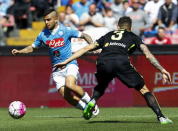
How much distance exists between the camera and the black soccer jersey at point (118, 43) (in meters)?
11.8

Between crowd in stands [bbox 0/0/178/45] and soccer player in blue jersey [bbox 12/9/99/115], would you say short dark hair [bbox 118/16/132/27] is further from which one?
crowd in stands [bbox 0/0/178/45]

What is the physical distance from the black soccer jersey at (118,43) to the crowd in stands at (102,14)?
322 inches

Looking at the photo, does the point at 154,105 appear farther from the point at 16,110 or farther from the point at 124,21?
the point at 16,110

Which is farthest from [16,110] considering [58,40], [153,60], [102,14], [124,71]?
[102,14]

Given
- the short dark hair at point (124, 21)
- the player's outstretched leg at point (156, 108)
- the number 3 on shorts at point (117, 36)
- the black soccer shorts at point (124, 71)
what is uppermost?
the short dark hair at point (124, 21)

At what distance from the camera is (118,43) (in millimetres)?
11867

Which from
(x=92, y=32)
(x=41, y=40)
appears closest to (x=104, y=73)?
(x=41, y=40)

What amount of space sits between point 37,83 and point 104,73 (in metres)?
7.34

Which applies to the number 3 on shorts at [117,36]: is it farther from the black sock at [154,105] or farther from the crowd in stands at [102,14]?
the crowd in stands at [102,14]

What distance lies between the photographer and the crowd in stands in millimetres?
20953

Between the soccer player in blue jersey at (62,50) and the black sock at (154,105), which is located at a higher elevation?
the soccer player in blue jersey at (62,50)

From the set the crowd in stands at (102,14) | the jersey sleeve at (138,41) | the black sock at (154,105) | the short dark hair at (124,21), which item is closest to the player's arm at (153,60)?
the jersey sleeve at (138,41)

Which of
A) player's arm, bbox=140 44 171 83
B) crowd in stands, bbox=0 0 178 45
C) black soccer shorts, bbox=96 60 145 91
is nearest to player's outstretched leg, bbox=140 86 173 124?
black soccer shorts, bbox=96 60 145 91

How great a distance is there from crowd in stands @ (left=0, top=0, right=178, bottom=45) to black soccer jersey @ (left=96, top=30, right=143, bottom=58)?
8169 millimetres
